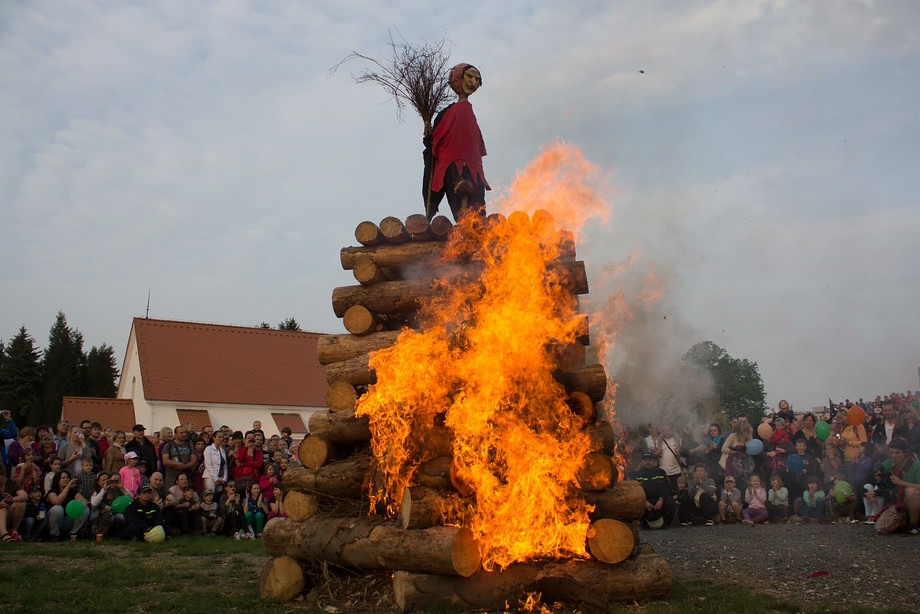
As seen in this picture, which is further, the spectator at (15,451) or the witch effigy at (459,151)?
the spectator at (15,451)

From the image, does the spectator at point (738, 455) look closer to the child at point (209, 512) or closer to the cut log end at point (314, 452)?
the cut log end at point (314, 452)

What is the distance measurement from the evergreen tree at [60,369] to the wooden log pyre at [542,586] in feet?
183

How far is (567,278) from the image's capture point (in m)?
7.78

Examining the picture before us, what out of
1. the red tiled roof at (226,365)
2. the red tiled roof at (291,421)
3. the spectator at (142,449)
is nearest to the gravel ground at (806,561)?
the spectator at (142,449)

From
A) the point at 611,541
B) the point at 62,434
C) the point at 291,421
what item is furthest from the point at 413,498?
the point at 291,421

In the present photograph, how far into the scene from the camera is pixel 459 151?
9008 millimetres

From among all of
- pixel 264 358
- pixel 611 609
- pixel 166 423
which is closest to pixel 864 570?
pixel 611 609

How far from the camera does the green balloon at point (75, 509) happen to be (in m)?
11.5

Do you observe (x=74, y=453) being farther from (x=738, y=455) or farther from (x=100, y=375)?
(x=100, y=375)

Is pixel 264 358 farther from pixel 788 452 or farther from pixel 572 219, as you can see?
pixel 572 219

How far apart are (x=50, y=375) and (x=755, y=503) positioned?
5858 centimetres

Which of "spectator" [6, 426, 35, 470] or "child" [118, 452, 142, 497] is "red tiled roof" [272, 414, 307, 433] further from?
"spectator" [6, 426, 35, 470]

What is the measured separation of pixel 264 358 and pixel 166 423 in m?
5.88

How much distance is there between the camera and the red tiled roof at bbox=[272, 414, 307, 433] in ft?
109
